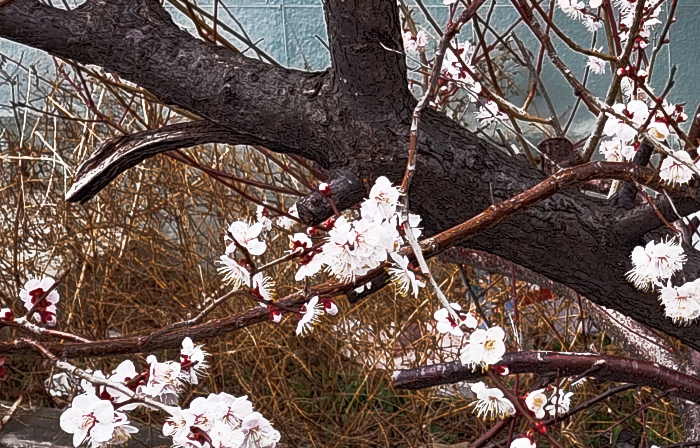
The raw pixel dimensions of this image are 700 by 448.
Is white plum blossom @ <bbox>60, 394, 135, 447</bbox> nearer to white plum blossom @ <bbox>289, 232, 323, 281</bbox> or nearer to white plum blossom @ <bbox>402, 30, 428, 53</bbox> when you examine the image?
white plum blossom @ <bbox>289, 232, 323, 281</bbox>

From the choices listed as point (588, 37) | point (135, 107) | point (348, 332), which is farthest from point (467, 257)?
point (588, 37)

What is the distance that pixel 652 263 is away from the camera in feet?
1.76

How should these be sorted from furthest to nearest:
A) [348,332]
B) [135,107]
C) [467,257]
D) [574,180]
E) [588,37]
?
1. [588,37]
2. [135,107]
3. [348,332]
4. [467,257]
5. [574,180]

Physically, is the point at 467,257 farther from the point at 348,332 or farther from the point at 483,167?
the point at 348,332

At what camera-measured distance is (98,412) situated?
57cm

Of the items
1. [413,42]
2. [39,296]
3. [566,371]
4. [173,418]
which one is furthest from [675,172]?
[413,42]

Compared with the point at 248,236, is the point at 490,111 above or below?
above

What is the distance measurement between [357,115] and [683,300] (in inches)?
9.7

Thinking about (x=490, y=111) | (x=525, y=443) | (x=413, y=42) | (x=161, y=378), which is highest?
(x=413, y=42)

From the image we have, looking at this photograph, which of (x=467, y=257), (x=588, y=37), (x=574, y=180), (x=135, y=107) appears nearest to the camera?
(x=574, y=180)

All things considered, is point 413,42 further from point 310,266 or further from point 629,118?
point 310,266

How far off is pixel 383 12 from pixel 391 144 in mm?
78

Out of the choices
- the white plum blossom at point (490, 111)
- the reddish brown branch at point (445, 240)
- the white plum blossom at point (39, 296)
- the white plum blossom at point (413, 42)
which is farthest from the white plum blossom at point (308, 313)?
the white plum blossom at point (413, 42)

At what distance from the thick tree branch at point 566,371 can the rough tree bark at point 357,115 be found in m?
0.07
